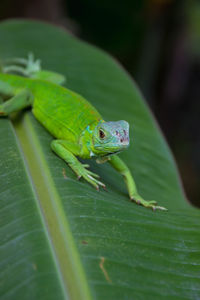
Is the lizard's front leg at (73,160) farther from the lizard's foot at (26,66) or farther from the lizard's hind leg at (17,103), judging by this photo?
the lizard's foot at (26,66)

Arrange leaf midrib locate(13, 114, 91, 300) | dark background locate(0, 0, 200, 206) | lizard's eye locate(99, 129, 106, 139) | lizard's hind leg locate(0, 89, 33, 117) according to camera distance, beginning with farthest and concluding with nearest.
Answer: dark background locate(0, 0, 200, 206), lizard's hind leg locate(0, 89, 33, 117), lizard's eye locate(99, 129, 106, 139), leaf midrib locate(13, 114, 91, 300)

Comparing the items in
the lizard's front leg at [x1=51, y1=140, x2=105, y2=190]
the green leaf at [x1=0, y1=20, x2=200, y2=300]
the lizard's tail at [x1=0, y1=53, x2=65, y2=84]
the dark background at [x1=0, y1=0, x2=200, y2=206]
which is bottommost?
the green leaf at [x1=0, y1=20, x2=200, y2=300]

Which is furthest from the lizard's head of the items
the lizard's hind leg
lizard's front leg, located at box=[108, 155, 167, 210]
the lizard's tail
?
the lizard's tail

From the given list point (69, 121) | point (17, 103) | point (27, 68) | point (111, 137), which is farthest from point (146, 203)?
point (27, 68)

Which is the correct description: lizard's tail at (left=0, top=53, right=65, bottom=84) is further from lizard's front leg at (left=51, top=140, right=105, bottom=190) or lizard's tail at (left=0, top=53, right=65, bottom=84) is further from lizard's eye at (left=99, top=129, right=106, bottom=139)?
lizard's eye at (left=99, top=129, right=106, bottom=139)

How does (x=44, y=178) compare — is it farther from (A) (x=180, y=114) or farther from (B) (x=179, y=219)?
(A) (x=180, y=114)

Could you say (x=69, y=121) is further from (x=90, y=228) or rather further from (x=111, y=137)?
(x=90, y=228)

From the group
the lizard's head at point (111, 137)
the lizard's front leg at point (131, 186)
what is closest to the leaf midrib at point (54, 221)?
the lizard's head at point (111, 137)
